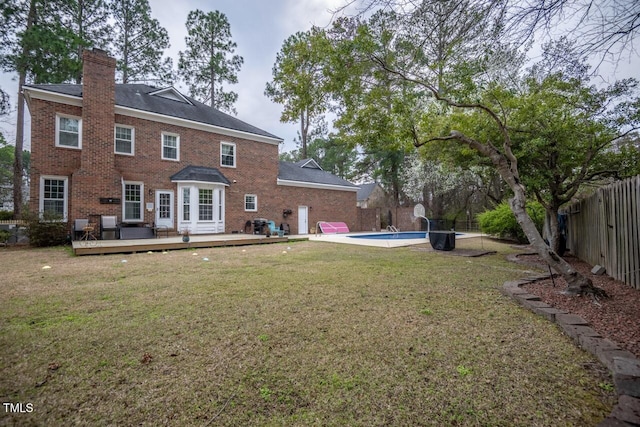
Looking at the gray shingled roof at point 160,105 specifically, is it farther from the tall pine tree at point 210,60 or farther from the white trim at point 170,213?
the tall pine tree at point 210,60

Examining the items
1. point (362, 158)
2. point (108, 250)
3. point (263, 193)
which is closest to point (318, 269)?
point (108, 250)

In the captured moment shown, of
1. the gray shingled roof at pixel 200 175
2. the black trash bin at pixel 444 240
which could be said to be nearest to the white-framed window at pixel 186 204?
the gray shingled roof at pixel 200 175

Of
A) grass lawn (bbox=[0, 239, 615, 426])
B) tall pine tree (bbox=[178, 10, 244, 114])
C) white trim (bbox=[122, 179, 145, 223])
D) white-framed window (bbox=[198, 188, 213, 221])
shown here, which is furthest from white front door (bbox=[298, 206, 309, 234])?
grass lawn (bbox=[0, 239, 615, 426])

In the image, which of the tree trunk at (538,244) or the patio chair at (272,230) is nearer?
the tree trunk at (538,244)

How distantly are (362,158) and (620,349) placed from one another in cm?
2794

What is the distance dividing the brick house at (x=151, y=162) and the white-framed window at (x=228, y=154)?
0.06 meters

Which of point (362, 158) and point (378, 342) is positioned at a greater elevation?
point (362, 158)

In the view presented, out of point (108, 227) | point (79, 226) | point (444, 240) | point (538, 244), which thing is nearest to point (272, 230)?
point (108, 227)

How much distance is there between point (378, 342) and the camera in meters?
Answer: 2.75

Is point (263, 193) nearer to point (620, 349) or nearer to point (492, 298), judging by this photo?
point (492, 298)

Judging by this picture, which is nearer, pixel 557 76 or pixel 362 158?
pixel 557 76

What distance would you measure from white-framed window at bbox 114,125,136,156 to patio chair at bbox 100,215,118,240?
3272 millimetres

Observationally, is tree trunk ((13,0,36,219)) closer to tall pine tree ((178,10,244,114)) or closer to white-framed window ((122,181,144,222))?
white-framed window ((122,181,144,222))

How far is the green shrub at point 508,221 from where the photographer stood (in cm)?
1218
